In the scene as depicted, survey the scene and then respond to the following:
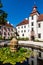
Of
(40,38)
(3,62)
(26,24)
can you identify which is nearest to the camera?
(3,62)

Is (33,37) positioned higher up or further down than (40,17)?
further down

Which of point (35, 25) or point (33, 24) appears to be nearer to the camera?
point (35, 25)

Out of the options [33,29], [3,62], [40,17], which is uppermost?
[40,17]

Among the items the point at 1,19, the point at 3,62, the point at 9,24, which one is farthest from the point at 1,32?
the point at 3,62

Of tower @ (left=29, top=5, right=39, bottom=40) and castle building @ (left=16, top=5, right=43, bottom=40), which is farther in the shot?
tower @ (left=29, top=5, right=39, bottom=40)

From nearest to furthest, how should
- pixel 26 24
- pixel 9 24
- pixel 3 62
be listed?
1. pixel 3 62
2. pixel 26 24
3. pixel 9 24

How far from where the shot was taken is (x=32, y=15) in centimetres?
5322

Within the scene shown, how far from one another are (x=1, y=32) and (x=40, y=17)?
1792 cm

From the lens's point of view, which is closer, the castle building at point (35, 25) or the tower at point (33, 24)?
the castle building at point (35, 25)

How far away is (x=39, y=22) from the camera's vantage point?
5147 cm

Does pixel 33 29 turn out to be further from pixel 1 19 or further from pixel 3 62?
pixel 3 62

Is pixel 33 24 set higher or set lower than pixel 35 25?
higher

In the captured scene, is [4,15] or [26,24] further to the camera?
[26,24]

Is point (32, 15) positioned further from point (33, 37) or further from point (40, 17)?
point (33, 37)
